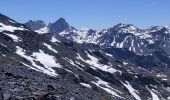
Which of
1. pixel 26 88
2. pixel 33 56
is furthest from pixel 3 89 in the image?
pixel 33 56

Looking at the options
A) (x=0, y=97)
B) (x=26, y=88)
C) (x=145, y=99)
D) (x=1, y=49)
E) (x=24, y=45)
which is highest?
(x=24, y=45)

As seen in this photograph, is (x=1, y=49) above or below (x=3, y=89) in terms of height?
above

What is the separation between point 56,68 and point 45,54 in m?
25.8

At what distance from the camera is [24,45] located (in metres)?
186

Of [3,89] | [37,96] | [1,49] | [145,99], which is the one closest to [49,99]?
[37,96]

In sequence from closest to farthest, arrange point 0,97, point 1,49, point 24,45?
point 0,97
point 1,49
point 24,45

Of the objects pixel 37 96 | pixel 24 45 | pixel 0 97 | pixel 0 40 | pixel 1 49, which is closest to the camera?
pixel 0 97

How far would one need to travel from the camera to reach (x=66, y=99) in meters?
30.1

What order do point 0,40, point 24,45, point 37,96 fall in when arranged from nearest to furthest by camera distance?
point 37,96 < point 0,40 < point 24,45

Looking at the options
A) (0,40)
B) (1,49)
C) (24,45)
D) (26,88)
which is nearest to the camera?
(26,88)

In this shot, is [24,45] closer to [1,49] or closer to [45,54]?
[45,54]

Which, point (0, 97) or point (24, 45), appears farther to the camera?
point (24, 45)

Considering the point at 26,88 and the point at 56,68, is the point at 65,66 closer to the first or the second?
the point at 56,68

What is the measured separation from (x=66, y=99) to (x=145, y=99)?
15482cm
